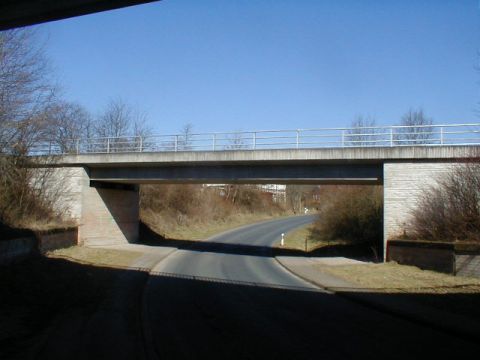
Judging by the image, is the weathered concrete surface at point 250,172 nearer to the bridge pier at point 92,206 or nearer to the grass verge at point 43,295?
the bridge pier at point 92,206

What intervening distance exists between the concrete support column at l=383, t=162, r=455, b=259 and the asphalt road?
690cm

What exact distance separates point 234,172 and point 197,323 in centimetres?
1782

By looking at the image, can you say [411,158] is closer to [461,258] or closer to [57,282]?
[461,258]

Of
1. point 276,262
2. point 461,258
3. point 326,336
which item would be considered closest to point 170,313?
point 326,336

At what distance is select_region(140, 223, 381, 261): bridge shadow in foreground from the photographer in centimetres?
3238

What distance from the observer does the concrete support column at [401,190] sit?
23.2m

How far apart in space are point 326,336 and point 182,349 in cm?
268

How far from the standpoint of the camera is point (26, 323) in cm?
1027

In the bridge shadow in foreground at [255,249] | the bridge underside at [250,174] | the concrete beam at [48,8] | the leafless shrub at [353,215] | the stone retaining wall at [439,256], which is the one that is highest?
the concrete beam at [48,8]

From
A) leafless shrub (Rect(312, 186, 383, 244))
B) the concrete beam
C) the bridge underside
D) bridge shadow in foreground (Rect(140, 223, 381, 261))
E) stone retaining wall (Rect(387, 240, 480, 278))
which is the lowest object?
bridge shadow in foreground (Rect(140, 223, 381, 261))

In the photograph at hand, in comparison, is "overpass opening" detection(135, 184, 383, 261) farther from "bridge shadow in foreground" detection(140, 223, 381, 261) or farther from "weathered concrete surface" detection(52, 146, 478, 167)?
"weathered concrete surface" detection(52, 146, 478, 167)

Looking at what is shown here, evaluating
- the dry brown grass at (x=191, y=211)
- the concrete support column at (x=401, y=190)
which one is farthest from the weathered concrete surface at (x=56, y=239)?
the concrete support column at (x=401, y=190)

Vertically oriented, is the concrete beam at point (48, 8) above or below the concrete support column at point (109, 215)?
above

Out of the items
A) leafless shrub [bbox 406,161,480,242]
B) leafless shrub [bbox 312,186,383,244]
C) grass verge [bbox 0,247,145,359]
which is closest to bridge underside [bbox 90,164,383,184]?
leafless shrub [bbox 406,161,480,242]
